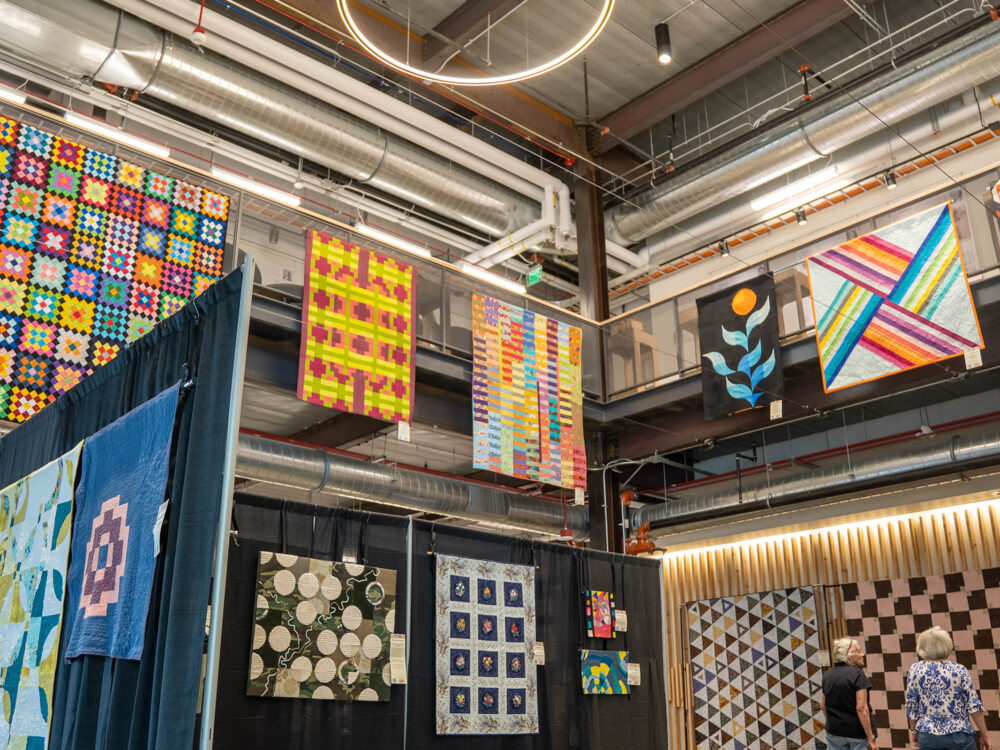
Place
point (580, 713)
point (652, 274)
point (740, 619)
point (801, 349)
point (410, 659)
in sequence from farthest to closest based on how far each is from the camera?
1. point (652, 274)
2. point (740, 619)
3. point (801, 349)
4. point (580, 713)
5. point (410, 659)

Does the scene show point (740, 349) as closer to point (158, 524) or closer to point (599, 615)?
point (599, 615)

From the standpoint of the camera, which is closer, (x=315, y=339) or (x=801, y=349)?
(x=315, y=339)

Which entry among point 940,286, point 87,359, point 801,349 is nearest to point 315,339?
point 87,359

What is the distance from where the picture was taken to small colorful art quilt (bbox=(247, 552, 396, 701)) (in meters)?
5.46

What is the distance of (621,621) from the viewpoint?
7.71 meters

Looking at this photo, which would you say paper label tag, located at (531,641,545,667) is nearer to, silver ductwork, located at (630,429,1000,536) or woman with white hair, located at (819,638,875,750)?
woman with white hair, located at (819,638,875,750)

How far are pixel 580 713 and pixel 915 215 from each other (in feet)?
18.3

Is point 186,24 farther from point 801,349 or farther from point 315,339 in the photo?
point 801,349

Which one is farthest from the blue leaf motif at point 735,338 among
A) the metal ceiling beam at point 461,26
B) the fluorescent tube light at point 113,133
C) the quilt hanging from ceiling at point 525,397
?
the fluorescent tube light at point 113,133

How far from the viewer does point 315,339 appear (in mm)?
8242

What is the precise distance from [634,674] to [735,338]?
3.81m

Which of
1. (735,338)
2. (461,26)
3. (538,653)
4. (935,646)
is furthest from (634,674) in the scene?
(461,26)

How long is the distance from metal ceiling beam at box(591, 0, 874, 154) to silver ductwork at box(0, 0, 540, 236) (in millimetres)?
1896

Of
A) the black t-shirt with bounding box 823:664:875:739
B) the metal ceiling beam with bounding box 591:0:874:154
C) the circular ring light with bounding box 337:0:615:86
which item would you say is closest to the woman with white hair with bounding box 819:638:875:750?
the black t-shirt with bounding box 823:664:875:739
